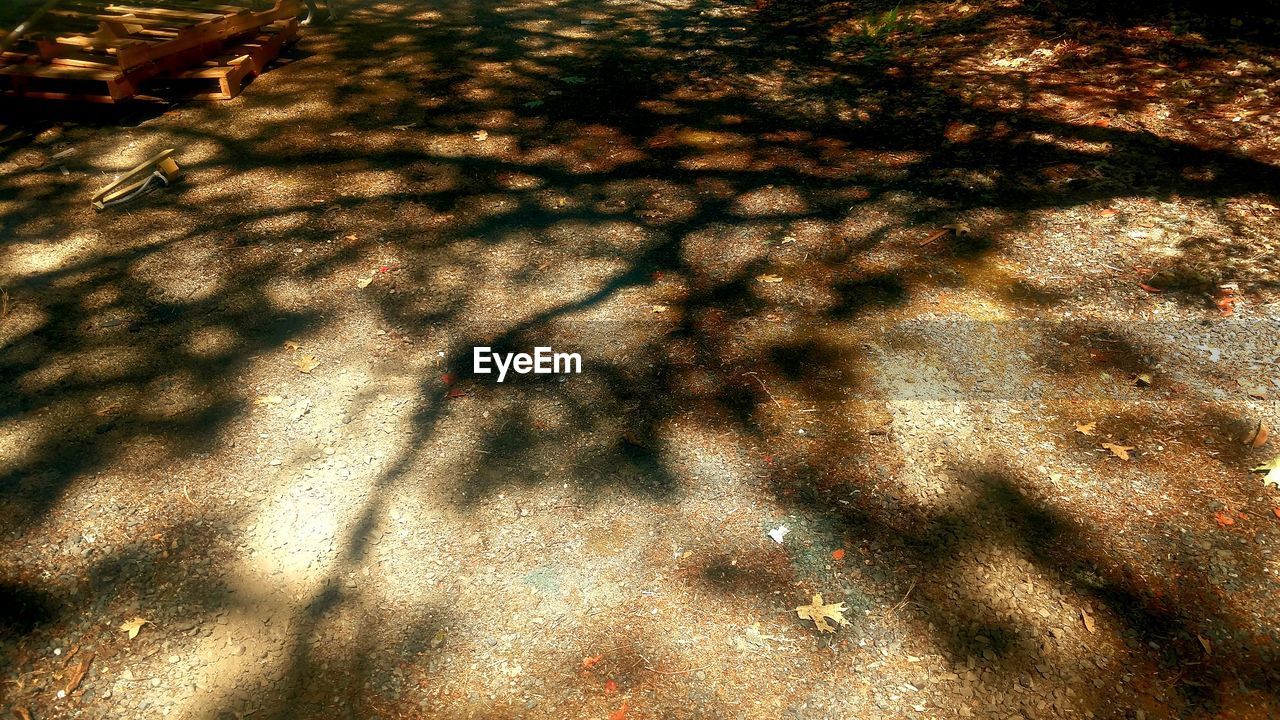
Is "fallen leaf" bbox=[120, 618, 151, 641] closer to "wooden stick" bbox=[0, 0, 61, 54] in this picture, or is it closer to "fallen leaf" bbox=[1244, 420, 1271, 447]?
"fallen leaf" bbox=[1244, 420, 1271, 447]

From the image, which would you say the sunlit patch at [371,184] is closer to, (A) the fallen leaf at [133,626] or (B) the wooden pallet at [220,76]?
(B) the wooden pallet at [220,76]

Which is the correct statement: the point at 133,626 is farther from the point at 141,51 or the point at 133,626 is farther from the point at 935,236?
the point at 141,51

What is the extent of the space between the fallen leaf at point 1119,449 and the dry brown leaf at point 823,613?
1.52 metres

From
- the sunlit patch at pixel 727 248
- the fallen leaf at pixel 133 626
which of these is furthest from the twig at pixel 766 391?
the fallen leaf at pixel 133 626

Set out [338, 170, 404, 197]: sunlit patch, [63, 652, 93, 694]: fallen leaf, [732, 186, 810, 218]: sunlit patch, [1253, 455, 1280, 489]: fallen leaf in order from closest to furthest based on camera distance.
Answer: [63, 652, 93, 694]: fallen leaf
[1253, 455, 1280, 489]: fallen leaf
[732, 186, 810, 218]: sunlit patch
[338, 170, 404, 197]: sunlit patch

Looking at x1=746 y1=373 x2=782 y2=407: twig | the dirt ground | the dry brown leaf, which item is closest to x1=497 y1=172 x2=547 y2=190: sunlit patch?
the dirt ground

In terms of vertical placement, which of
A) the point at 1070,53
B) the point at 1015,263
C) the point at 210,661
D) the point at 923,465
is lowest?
the point at 210,661

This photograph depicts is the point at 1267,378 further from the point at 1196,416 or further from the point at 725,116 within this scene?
the point at 725,116

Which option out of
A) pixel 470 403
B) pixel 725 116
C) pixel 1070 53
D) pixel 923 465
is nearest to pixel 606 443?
pixel 470 403

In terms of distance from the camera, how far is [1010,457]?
3211 mm

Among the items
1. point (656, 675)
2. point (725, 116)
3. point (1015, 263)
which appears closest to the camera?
point (656, 675)

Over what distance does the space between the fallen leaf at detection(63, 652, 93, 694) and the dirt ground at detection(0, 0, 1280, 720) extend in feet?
0.04

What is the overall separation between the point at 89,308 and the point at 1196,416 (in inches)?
223

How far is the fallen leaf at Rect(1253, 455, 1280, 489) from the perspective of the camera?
120 inches
